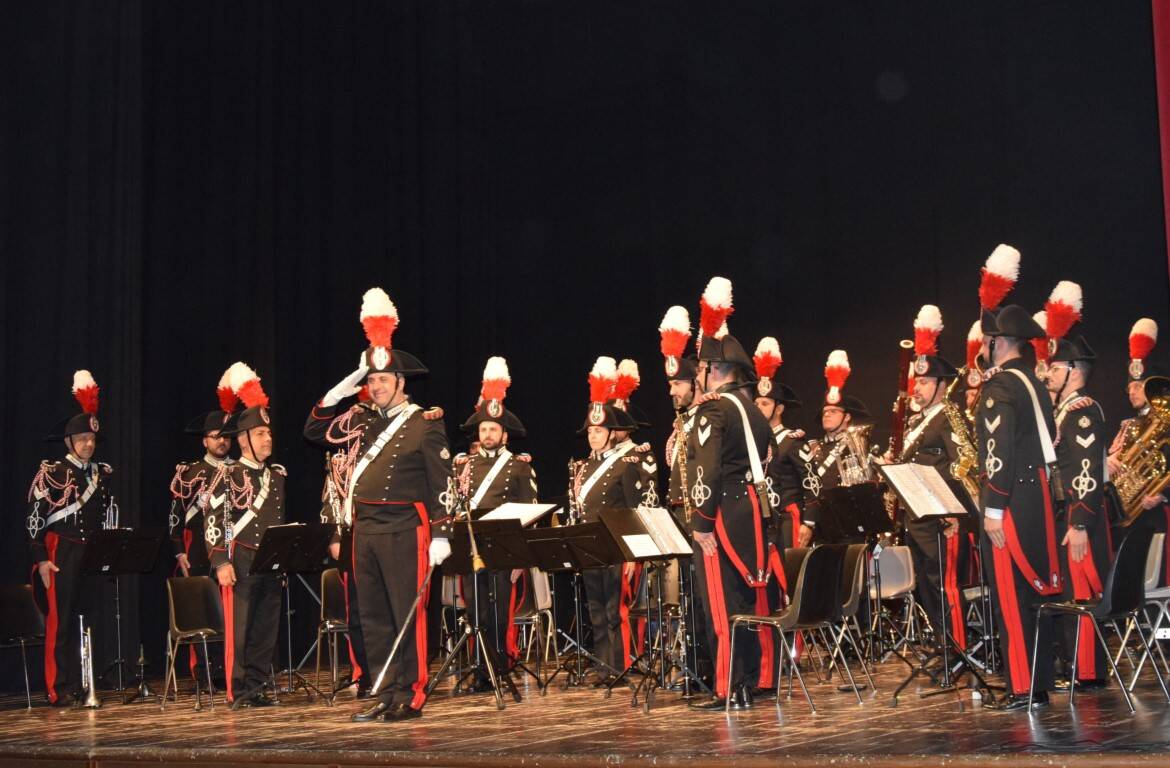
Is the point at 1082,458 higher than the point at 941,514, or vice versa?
the point at 1082,458

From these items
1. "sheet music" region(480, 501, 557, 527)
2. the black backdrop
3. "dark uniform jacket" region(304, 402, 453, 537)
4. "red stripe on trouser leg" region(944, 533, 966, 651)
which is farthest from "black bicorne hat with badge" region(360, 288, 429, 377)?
the black backdrop

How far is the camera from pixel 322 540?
9188mm

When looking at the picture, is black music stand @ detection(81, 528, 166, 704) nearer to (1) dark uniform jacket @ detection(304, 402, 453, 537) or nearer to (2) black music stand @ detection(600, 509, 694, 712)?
(1) dark uniform jacket @ detection(304, 402, 453, 537)

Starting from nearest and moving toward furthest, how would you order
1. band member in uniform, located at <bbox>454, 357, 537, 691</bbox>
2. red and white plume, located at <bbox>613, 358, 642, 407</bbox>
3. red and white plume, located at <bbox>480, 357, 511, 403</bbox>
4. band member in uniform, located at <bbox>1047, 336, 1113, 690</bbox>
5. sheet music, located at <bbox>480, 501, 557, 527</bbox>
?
band member in uniform, located at <bbox>1047, 336, 1113, 690</bbox> → sheet music, located at <bbox>480, 501, 557, 527</bbox> → band member in uniform, located at <bbox>454, 357, 537, 691</bbox> → red and white plume, located at <bbox>480, 357, 511, 403</bbox> → red and white plume, located at <bbox>613, 358, 642, 407</bbox>

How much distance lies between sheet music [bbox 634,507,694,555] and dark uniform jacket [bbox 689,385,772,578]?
0.34 metres

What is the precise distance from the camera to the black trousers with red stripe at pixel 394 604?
7.93m

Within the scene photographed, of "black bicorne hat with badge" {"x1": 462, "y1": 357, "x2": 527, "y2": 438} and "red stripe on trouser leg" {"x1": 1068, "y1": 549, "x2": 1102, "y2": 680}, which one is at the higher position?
"black bicorne hat with badge" {"x1": 462, "y1": 357, "x2": 527, "y2": 438}

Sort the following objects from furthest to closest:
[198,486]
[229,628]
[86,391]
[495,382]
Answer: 1. [198,486]
2. [495,382]
3. [86,391]
4. [229,628]

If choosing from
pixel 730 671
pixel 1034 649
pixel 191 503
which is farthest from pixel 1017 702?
pixel 191 503

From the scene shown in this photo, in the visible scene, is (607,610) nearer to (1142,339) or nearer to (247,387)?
(247,387)

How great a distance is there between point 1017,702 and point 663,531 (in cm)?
223

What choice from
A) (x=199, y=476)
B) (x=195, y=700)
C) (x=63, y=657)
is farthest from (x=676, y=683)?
(x=63, y=657)

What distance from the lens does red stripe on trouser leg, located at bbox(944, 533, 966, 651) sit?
8.79 meters

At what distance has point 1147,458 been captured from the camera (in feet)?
31.6
